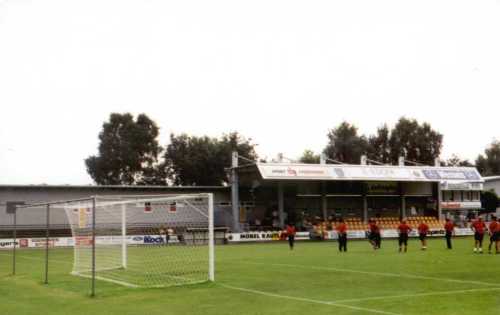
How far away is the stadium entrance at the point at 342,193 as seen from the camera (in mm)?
57781

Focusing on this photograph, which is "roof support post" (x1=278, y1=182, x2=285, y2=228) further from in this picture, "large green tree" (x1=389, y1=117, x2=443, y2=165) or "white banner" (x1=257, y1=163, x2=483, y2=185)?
"large green tree" (x1=389, y1=117, x2=443, y2=165)

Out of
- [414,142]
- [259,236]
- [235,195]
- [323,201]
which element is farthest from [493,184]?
[259,236]

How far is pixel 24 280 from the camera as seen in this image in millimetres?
22094

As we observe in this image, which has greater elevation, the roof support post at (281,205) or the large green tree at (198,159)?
the large green tree at (198,159)

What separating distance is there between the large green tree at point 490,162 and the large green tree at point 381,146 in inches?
1027

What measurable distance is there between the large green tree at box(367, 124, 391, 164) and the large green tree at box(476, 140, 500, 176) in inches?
1027

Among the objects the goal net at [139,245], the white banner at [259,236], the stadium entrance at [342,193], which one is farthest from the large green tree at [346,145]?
the goal net at [139,245]

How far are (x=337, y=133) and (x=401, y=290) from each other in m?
81.8

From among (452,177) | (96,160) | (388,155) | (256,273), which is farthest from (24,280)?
(388,155)

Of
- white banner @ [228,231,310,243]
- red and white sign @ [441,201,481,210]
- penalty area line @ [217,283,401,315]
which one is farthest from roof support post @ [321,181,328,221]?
penalty area line @ [217,283,401,315]

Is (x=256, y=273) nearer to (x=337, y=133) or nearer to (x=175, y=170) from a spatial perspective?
(x=175, y=170)

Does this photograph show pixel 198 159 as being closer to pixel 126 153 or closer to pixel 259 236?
pixel 126 153

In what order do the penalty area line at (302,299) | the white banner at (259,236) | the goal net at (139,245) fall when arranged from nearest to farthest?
the penalty area line at (302,299) → the goal net at (139,245) → the white banner at (259,236)

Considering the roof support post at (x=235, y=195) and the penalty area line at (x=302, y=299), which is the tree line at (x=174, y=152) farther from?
the penalty area line at (x=302, y=299)
